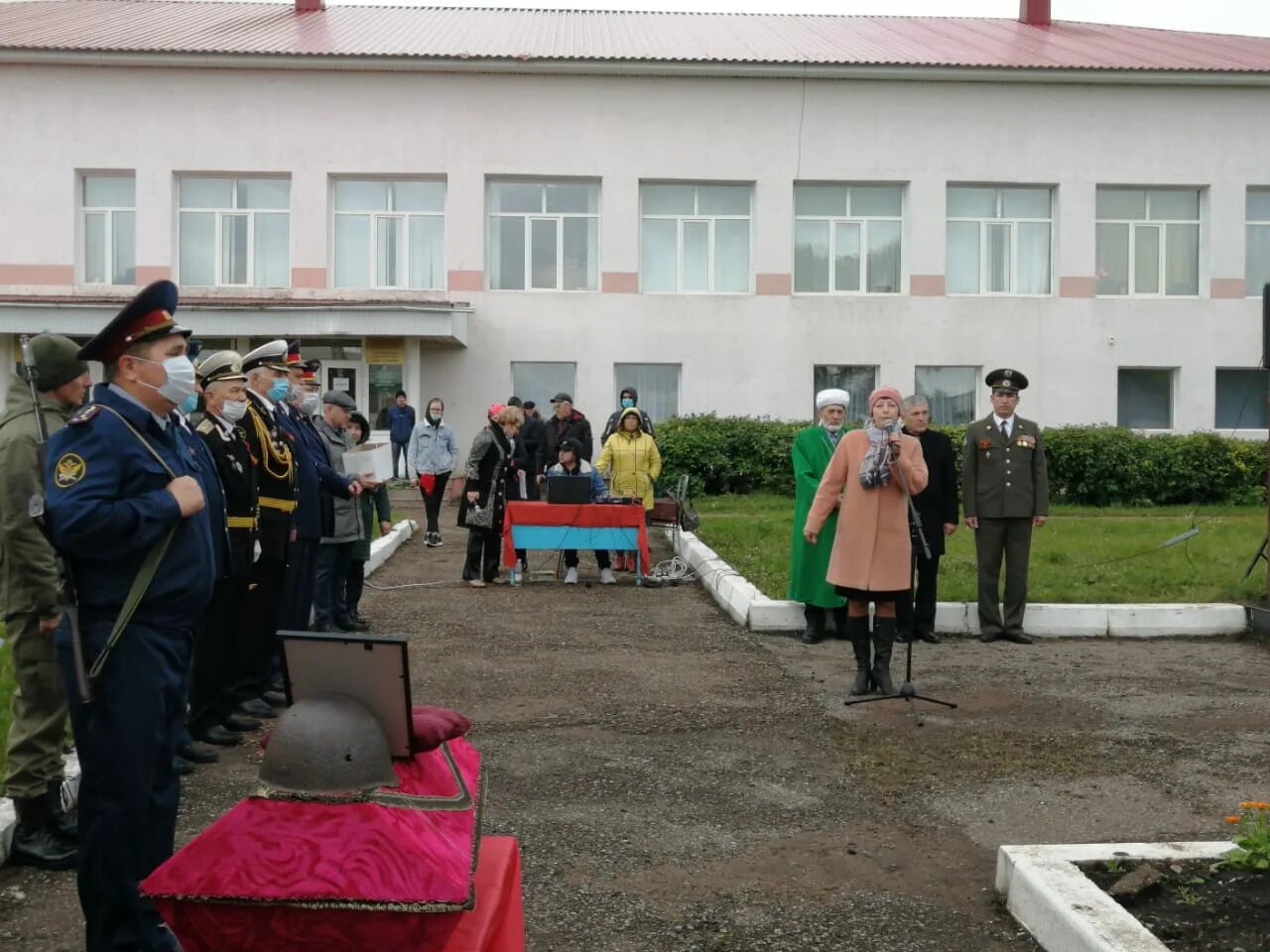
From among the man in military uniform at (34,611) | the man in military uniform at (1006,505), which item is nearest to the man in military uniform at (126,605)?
the man in military uniform at (34,611)

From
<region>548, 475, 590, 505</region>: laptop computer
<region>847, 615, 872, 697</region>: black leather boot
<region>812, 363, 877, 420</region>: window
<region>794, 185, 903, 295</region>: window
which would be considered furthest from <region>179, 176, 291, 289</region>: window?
<region>847, 615, 872, 697</region>: black leather boot

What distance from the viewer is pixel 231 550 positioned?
21.6 feet

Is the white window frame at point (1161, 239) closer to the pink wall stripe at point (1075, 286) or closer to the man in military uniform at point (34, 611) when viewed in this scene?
the pink wall stripe at point (1075, 286)

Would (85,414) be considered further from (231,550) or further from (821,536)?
(821,536)

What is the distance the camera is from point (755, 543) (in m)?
15.3

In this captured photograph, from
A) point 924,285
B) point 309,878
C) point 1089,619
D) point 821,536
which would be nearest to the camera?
point 309,878

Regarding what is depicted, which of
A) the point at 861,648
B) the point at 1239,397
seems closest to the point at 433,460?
the point at 861,648

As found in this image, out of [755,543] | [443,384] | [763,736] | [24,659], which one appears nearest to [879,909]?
[763,736]

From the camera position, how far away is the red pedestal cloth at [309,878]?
8.53 feet

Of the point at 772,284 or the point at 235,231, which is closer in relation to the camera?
the point at 235,231

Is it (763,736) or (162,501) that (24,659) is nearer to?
(162,501)

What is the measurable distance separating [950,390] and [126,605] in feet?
80.1

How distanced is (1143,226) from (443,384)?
14.9 metres

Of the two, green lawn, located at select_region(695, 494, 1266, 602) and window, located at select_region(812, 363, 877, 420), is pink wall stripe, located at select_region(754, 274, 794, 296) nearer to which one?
window, located at select_region(812, 363, 877, 420)
